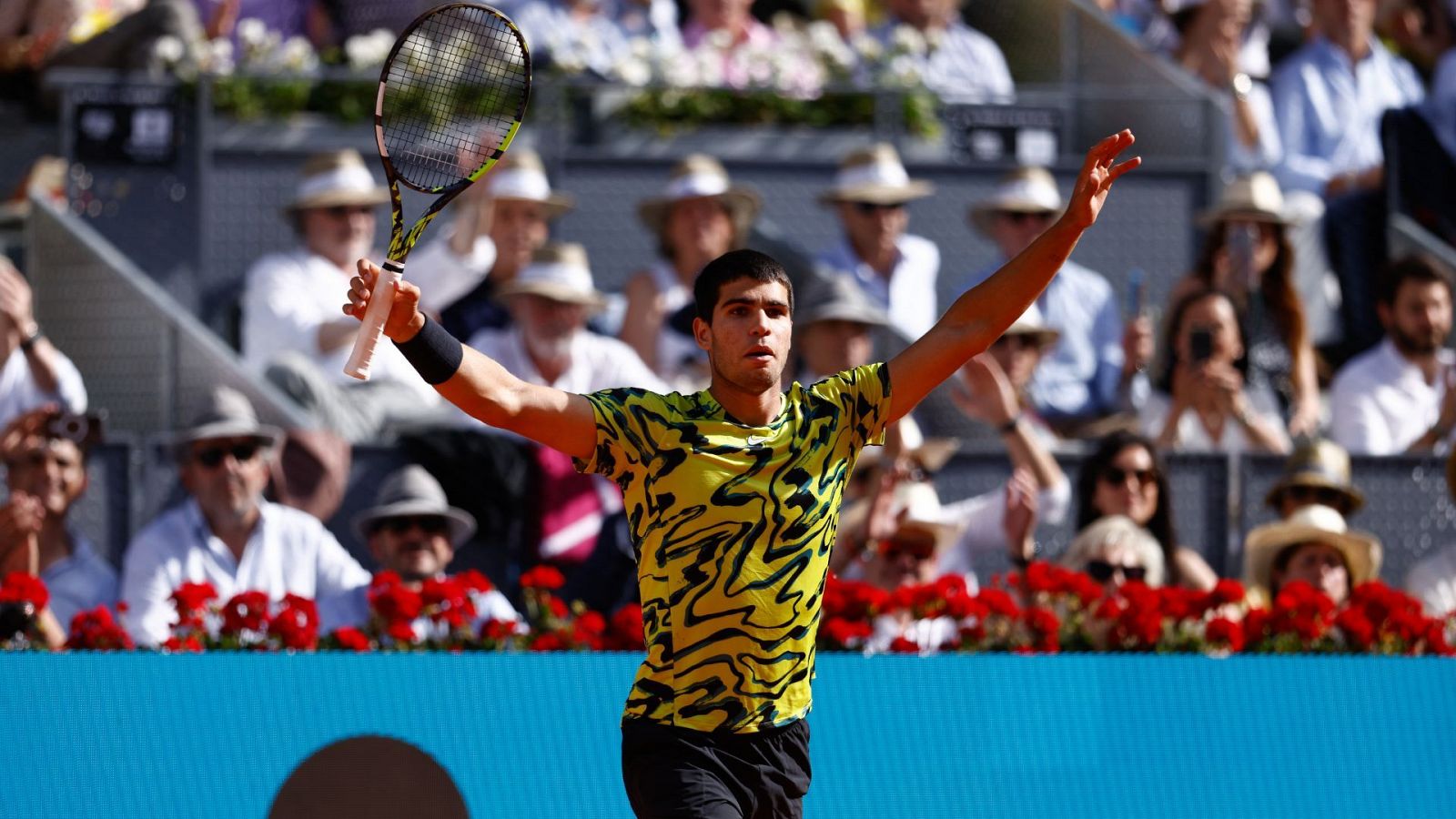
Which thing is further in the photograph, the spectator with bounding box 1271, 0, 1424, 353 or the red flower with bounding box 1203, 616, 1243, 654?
the spectator with bounding box 1271, 0, 1424, 353

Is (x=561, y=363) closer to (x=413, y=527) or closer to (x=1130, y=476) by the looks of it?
(x=413, y=527)

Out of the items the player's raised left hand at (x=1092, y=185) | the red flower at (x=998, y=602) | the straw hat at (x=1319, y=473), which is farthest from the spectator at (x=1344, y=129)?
the player's raised left hand at (x=1092, y=185)

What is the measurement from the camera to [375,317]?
169 inches

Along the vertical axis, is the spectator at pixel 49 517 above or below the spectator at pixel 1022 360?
below

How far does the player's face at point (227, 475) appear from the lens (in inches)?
334

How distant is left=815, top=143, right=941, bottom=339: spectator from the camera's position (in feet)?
35.0

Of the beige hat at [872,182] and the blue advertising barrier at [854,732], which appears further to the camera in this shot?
the beige hat at [872,182]

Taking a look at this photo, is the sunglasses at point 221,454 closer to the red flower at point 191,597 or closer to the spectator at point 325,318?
the spectator at point 325,318

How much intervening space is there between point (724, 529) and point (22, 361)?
5109 millimetres

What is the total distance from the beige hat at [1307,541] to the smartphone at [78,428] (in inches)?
165

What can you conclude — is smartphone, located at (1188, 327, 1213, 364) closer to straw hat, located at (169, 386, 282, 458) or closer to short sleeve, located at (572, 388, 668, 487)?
straw hat, located at (169, 386, 282, 458)

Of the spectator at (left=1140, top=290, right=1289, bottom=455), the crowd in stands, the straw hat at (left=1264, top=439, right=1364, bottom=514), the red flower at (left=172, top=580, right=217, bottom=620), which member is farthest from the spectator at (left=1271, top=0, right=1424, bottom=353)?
the red flower at (left=172, top=580, right=217, bottom=620)

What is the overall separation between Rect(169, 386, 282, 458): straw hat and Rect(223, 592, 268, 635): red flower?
1884mm

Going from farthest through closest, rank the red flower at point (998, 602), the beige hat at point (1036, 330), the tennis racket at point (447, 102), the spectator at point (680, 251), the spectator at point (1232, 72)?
the spectator at point (1232, 72), the spectator at point (680, 251), the beige hat at point (1036, 330), the red flower at point (998, 602), the tennis racket at point (447, 102)
